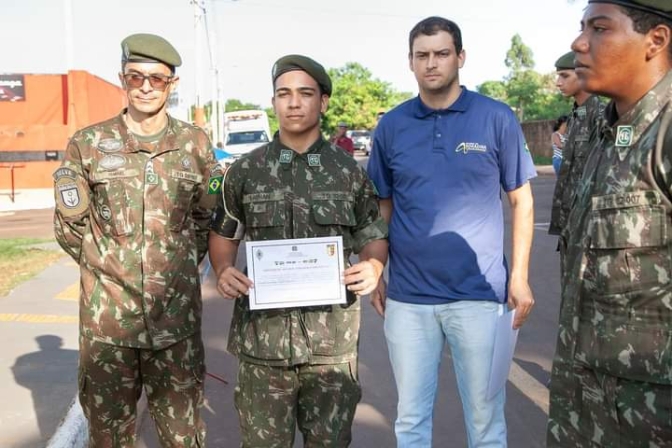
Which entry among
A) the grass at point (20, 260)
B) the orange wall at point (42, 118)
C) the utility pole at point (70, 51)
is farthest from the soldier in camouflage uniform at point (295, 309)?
the orange wall at point (42, 118)

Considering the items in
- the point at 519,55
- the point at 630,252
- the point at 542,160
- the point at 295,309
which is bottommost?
the point at 295,309

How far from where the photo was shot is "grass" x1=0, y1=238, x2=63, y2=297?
7.65 metres

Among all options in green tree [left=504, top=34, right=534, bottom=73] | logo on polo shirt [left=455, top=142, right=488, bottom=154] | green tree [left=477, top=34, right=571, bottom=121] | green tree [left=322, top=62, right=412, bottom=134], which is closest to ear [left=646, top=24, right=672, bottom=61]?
logo on polo shirt [left=455, top=142, right=488, bottom=154]

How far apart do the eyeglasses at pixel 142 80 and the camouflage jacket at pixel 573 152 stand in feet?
9.10

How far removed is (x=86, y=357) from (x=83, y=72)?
19400 mm

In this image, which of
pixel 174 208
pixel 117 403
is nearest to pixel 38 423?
pixel 117 403

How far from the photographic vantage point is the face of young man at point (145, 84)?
118 inches

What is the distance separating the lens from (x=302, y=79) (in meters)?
2.84

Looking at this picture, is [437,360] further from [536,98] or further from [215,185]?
[536,98]

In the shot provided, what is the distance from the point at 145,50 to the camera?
2.99 m

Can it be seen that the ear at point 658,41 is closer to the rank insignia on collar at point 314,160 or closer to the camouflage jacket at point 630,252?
the camouflage jacket at point 630,252

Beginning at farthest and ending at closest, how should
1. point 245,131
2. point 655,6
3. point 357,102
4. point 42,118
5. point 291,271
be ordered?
point 357,102 < point 245,131 < point 42,118 < point 291,271 < point 655,6

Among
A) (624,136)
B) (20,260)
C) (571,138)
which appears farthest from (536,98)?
(624,136)

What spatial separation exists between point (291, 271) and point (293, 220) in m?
0.23
